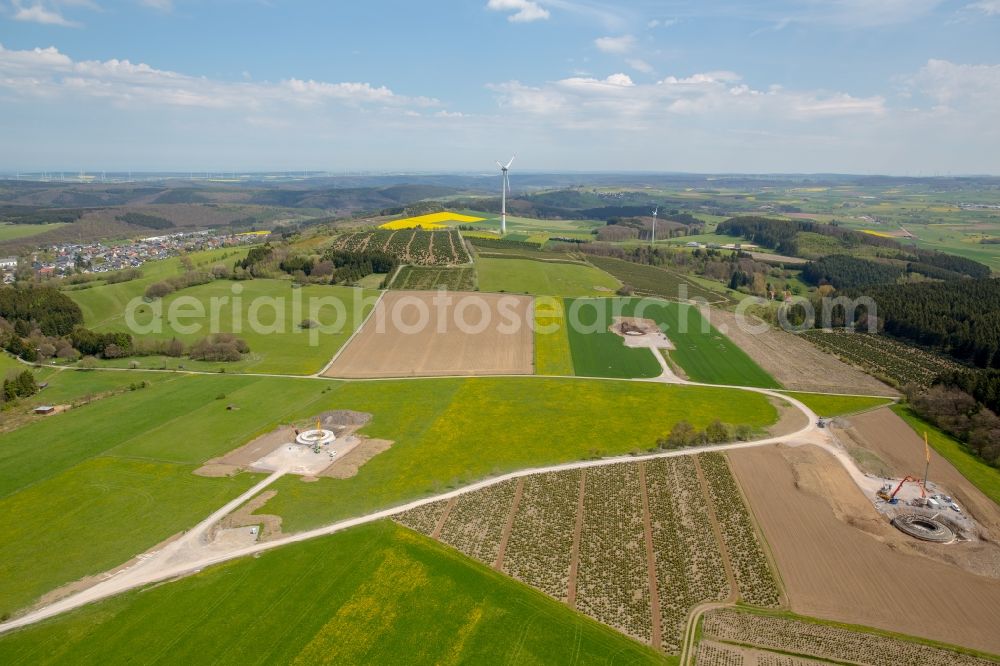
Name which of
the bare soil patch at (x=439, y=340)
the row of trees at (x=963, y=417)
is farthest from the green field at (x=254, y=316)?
the row of trees at (x=963, y=417)

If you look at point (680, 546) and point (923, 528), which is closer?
point (680, 546)

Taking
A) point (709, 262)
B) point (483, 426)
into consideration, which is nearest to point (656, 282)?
point (709, 262)

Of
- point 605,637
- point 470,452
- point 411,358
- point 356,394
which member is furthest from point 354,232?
point 605,637

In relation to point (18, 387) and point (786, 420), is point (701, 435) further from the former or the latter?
point (18, 387)

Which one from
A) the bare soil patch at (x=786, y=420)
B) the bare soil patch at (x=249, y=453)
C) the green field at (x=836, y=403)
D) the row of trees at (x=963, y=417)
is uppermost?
the row of trees at (x=963, y=417)

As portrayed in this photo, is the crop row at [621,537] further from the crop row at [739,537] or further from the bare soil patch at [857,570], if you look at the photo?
the bare soil patch at [857,570]

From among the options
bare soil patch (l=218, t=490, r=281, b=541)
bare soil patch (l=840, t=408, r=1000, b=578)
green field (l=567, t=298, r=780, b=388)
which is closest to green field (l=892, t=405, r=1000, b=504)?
bare soil patch (l=840, t=408, r=1000, b=578)

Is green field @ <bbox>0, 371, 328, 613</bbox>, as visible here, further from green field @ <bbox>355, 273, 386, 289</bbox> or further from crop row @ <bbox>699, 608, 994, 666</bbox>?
green field @ <bbox>355, 273, 386, 289</bbox>
